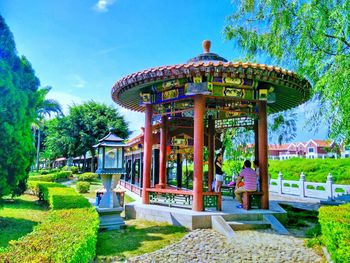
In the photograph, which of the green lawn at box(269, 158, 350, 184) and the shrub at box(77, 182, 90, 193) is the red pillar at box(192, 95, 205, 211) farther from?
the green lawn at box(269, 158, 350, 184)

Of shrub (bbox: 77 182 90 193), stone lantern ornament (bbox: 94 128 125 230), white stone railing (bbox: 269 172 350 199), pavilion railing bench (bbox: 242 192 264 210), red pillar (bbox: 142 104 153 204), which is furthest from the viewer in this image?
shrub (bbox: 77 182 90 193)

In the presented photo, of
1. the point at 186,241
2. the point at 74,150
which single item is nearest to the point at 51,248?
the point at 186,241

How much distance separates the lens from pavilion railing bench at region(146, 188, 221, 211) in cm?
817

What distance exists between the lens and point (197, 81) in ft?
27.0

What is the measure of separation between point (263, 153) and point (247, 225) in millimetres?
2296

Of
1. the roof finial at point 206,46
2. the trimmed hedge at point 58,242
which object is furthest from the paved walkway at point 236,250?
the roof finial at point 206,46

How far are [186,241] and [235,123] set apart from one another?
700 centimetres

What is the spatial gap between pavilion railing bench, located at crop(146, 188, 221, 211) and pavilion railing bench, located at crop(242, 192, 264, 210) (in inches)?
34.1

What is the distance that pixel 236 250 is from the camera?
5.85 m

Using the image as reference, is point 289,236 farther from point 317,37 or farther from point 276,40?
point 276,40

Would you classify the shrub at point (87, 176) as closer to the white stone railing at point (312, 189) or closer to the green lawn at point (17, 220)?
the green lawn at point (17, 220)

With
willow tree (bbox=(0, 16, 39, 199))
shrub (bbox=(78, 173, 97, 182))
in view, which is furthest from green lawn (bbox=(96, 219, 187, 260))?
shrub (bbox=(78, 173, 97, 182))

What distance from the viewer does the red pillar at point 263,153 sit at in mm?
8719

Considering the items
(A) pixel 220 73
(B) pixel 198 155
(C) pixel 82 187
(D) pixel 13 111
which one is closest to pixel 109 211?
(B) pixel 198 155
